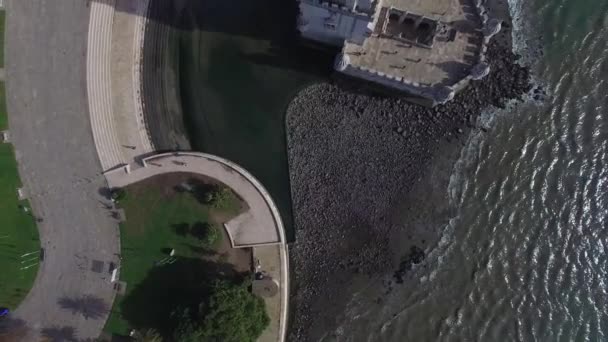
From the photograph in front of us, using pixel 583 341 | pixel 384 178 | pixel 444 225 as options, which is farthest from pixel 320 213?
pixel 583 341

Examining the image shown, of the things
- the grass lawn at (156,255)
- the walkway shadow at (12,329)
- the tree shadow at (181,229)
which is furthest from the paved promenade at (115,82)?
the walkway shadow at (12,329)

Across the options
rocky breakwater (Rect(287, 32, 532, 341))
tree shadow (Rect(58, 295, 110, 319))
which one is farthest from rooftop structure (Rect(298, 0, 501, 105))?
tree shadow (Rect(58, 295, 110, 319))

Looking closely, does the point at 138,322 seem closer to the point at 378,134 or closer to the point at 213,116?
the point at 213,116

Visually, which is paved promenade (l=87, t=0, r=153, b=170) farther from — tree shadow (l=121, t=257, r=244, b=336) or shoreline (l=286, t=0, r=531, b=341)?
shoreline (l=286, t=0, r=531, b=341)

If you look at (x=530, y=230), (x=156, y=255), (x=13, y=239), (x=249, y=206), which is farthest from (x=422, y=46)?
(x=13, y=239)

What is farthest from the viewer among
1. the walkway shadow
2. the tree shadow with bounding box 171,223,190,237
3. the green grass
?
the tree shadow with bounding box 171,223,190,237

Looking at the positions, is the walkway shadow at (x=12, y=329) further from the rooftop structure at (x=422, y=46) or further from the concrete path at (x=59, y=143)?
the rooftop structure at (x=422, y=46)
